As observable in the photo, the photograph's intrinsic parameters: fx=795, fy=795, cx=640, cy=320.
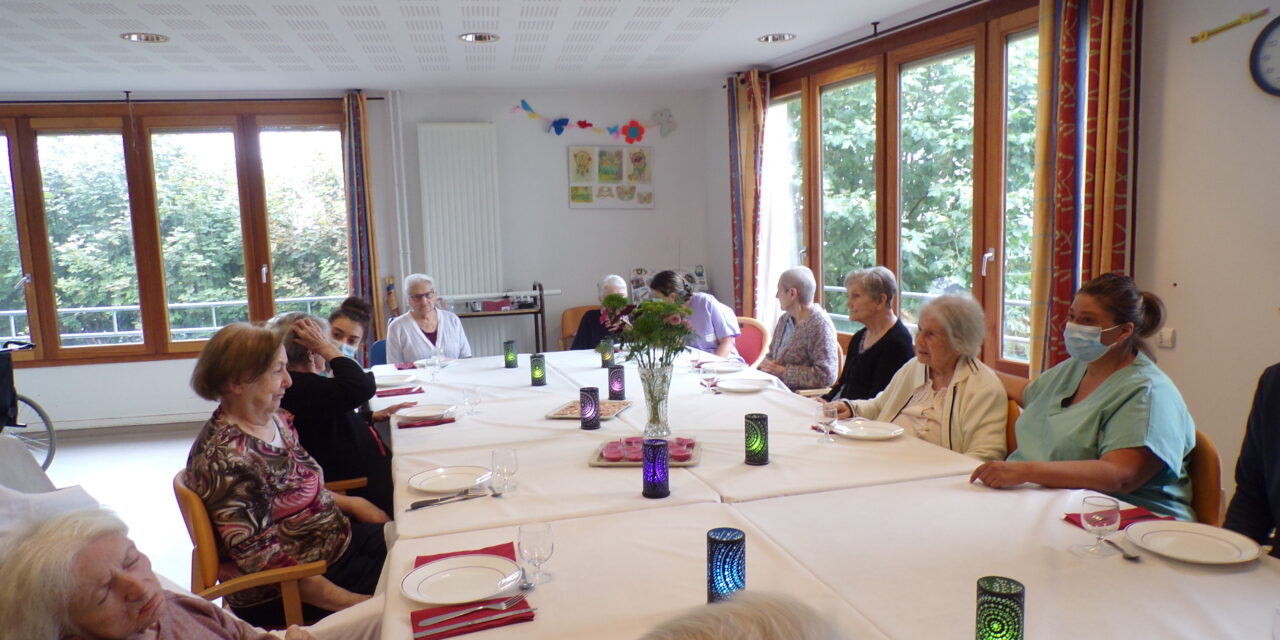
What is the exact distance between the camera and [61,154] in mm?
6191

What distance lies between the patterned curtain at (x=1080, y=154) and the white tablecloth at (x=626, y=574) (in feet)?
8.02

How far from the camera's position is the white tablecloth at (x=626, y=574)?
1.33 metres

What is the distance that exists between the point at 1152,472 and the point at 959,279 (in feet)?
8.79

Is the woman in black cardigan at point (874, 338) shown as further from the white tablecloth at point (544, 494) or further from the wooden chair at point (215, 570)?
the wooden chair at point (215, 570)

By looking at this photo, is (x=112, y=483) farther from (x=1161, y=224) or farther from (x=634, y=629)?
(x=1161, y=224)

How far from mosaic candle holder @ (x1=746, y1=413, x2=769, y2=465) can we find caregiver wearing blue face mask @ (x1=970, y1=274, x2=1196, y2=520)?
54 centimetres

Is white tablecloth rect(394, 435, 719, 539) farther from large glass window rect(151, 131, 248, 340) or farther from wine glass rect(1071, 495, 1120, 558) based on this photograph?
large glass window rect(151, 131, 248, 340)

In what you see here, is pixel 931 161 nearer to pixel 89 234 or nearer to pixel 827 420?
Result: pixel 827 420

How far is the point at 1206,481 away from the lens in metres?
2.00

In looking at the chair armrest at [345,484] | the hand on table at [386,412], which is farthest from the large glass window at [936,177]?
the chair armrest at [345,484]

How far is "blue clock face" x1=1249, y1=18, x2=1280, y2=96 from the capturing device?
9.11ft

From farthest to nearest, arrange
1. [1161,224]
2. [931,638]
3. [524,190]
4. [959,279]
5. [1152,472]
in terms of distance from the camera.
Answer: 1. [524,190]
2. [959,279]
3. [1161,224]
4. [1152,472]
5. [931,638]

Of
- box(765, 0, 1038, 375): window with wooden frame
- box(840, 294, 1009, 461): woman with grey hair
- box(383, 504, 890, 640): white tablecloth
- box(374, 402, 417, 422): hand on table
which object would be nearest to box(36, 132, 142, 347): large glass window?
box(374, 402, 417, 422): hand on table

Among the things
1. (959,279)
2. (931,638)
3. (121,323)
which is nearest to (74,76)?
(121,323)
